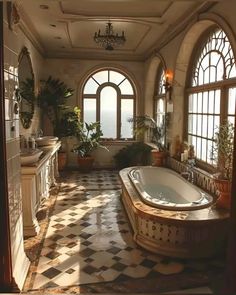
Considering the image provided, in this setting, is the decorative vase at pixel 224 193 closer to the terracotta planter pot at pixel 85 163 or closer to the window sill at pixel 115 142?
the terracotta planter pot at pixel 85 163

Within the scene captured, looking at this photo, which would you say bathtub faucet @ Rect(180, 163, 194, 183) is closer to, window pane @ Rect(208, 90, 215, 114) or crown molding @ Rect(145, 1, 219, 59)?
window pane @ Rect(208, 90, 215, 114)

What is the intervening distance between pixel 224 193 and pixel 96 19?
3.29m

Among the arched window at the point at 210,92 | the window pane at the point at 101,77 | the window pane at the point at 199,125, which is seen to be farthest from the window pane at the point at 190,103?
Result: the window pane at the point at 101,77

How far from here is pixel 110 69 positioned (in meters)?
8.00

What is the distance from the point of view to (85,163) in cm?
755

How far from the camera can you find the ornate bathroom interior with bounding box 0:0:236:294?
2617 millimetres

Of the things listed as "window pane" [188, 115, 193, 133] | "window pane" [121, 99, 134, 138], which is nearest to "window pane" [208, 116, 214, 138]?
"window pane" [188, 115, 193, 133]

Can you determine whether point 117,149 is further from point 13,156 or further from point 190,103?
point 13,156

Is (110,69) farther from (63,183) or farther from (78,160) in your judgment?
(63,183)

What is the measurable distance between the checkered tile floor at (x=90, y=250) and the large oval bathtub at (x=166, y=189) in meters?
0.50

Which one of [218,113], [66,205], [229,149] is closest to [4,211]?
[229,149]

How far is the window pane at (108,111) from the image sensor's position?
26.6 feet

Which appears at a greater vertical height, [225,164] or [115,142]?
[225,164]

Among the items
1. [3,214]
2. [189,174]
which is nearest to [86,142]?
[189,174]
